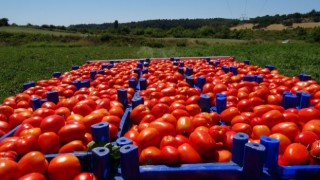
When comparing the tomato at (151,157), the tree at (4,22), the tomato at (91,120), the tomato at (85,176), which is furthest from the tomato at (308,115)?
the tree at (4,22)

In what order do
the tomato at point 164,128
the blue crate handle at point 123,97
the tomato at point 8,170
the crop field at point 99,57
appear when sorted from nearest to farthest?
the tomato at point 8,170
the tomato at point 164,128
the blue crate handle at point 123,97
the crop field at point 99,57

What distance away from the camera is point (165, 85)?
4582 mm

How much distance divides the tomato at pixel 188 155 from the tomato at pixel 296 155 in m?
0.63

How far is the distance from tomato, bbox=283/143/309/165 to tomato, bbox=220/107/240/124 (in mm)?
937

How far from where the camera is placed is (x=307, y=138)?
2301 mm

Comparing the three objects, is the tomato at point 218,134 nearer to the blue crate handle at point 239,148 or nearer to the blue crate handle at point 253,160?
the blue crate handle at point 239,148

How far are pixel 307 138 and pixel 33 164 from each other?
6.83 ft

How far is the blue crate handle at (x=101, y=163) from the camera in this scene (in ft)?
6.09

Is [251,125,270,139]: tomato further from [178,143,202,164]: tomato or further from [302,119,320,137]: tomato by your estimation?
[178,143,202,164]: tomato

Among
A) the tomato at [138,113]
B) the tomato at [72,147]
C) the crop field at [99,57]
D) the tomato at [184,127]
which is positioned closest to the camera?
the tomato at [72,147]

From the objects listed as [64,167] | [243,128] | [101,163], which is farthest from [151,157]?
[243,128]

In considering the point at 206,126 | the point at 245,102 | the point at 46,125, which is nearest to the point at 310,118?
the point at 245,102

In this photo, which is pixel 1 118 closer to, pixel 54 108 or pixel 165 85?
pixel 54 108

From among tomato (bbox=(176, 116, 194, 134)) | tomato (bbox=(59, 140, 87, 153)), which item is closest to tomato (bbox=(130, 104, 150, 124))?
tomato (bbox=(176, 116, 194, 134))
